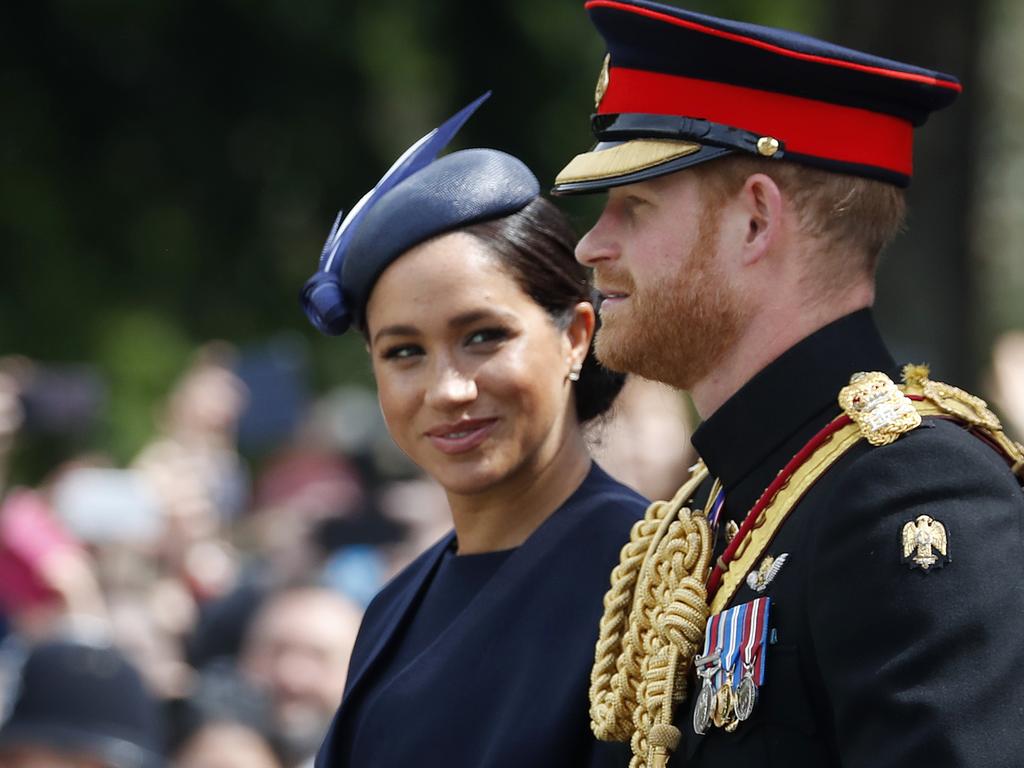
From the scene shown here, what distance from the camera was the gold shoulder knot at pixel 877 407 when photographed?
2.66 m

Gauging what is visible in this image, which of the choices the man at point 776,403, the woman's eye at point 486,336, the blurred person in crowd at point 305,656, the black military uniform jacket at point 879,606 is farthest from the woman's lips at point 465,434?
the blurred person in crowd at point 305,656

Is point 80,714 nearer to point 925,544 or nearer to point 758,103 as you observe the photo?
point 758,103

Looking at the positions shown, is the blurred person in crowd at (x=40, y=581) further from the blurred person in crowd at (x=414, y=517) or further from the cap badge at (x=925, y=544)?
the cap badge at (x=925, y=544)

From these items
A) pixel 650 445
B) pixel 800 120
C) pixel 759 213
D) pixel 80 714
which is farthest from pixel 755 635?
pixel 650 445

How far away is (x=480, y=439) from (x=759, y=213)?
888mm

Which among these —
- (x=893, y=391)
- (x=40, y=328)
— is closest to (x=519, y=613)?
(x=893, y=391)

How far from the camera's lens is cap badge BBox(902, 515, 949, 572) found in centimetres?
247

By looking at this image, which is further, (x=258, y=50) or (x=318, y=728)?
(x=258, y=50)

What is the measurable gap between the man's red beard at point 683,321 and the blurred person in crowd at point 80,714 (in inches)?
112

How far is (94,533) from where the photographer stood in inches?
316

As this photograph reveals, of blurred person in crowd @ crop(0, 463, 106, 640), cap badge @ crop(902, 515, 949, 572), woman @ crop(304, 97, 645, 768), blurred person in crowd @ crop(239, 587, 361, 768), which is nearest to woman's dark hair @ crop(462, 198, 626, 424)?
woman @ crop(304, 97, 645, 768)

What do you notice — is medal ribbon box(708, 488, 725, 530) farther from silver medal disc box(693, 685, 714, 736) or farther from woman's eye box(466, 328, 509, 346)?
woman's eye box(466, 328, 509, 346)

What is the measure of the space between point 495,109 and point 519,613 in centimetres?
949

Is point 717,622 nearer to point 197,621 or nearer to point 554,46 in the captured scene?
point 197,621
